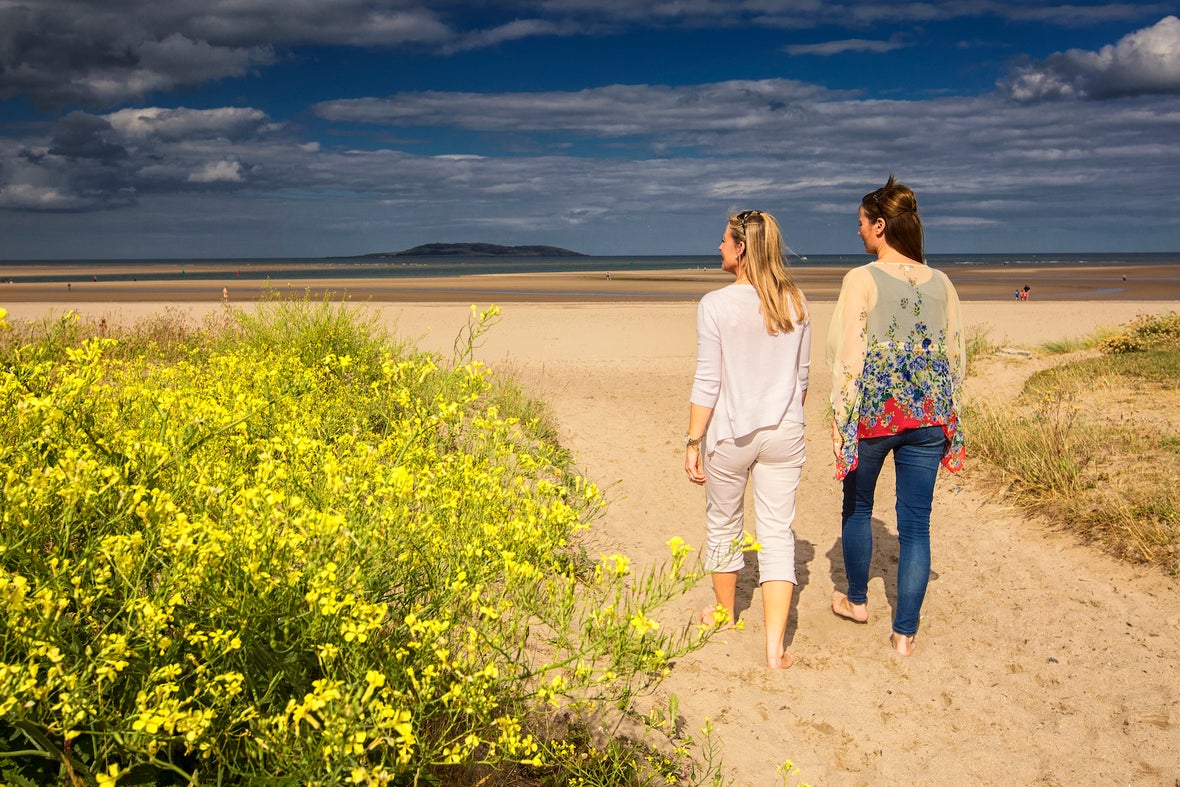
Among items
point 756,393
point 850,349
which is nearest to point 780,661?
point 756,393

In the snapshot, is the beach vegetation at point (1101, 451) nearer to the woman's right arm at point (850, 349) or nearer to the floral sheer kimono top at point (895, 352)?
the floral sheer kimono top at point (895, 352)

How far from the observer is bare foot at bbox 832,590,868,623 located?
5.17 meters

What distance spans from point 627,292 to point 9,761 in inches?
1631

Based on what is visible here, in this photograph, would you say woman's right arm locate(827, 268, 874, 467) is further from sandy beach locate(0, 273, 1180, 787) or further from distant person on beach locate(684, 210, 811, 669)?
sandy beach locate(0, 273, 1180, 787)

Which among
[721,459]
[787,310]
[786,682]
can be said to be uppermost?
[787,310]

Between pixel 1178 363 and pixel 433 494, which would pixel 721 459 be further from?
pixel 1178 363

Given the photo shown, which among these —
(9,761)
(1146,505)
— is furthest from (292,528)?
(1146,505)

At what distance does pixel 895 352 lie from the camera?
14.3 ft

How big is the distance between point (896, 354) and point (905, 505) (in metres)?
0.81

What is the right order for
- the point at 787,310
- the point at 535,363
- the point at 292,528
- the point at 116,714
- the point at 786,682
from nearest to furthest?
the point at 116,714 → the point at 292,528 → the point at 787,310 → the point at 786,682 → the point at 535,363

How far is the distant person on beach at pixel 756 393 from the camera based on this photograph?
4145 millimetres

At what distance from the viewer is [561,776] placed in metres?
3.38

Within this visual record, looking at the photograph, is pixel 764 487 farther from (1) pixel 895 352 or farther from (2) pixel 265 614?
(2) pixel 265 614

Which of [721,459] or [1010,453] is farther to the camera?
[1010,453]
